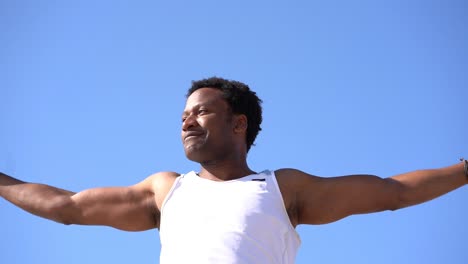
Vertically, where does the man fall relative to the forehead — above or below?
below

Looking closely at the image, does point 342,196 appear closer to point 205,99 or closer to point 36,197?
point 205,99

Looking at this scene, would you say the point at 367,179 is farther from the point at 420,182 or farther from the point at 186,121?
the point at 186,121

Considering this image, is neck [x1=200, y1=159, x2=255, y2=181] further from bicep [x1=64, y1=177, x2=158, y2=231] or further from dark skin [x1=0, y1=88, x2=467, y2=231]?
bicep [x1=64, y1=177, x2=158, y2=231]

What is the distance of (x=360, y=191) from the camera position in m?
5.54

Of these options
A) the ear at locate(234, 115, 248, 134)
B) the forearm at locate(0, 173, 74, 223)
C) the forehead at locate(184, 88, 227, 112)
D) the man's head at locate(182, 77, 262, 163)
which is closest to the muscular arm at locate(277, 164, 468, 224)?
the ear at locate(234, 115, 248, 134)

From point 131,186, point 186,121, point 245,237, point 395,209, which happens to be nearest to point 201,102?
point 186,121

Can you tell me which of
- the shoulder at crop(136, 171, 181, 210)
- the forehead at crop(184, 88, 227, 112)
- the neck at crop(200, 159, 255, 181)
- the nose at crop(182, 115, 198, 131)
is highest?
the forehead at crop(184, 88, 227, 112)

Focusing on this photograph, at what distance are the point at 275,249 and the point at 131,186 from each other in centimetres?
163

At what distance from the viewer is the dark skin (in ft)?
18.1

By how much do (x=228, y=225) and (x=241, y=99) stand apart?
1.78 meters

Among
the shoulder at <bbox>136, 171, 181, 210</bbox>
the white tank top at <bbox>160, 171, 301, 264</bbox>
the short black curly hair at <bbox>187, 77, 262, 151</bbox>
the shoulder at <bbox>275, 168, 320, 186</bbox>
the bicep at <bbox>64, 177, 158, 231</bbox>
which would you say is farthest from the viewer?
the short black curly hair at <bbox>187, 77, 262, 151</bbox>

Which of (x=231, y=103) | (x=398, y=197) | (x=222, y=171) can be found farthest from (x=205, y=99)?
(x=398, y=197)

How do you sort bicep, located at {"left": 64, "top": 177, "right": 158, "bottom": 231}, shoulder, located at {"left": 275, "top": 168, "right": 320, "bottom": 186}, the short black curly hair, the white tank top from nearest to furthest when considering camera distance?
1. the white tank top
2. shoulder, located at {"left": 275, "top": 168, "right": 320, "bottom": 186}
3. bicep, located at {"left": 64, "top": 177, "right": 158, "bottom": 231}
4. the short black curly hair

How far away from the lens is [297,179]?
5.68 metres
